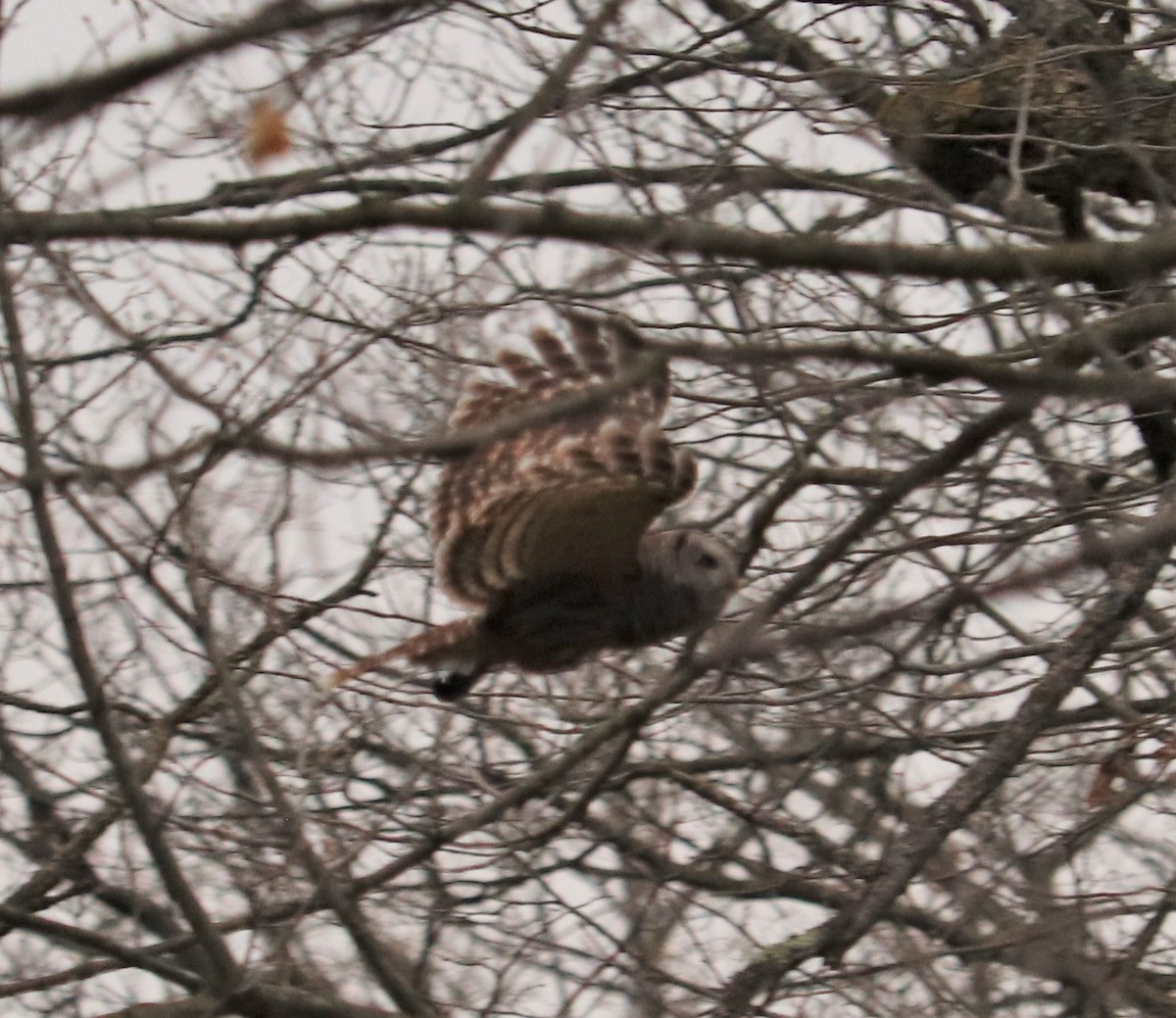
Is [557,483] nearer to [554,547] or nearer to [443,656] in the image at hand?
[554,547]

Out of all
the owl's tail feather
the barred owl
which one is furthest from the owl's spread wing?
the owl's tail feather

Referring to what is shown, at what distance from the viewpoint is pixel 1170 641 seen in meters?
5.32

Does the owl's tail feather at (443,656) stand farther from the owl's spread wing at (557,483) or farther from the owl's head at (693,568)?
the owl's head at (693,568)

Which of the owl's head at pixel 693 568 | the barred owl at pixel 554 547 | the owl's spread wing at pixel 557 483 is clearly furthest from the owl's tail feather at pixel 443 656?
the owl's head at pixel 693 568

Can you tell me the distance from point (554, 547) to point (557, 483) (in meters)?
0.29

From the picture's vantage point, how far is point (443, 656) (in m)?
5.54

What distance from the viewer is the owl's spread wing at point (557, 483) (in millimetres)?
4770

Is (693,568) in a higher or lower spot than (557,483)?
lower

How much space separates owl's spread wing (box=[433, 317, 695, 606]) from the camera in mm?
4770

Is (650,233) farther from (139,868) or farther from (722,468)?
(722,468)

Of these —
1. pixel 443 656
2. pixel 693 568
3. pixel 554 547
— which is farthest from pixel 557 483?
pixel 443 656

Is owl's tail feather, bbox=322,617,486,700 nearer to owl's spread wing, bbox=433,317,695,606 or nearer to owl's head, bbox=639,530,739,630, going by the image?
owl's spread wing, bbox=433,317,695,606

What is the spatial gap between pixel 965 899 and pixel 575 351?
6.59ft

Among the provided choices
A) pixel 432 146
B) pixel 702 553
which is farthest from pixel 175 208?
pixel 702 553
